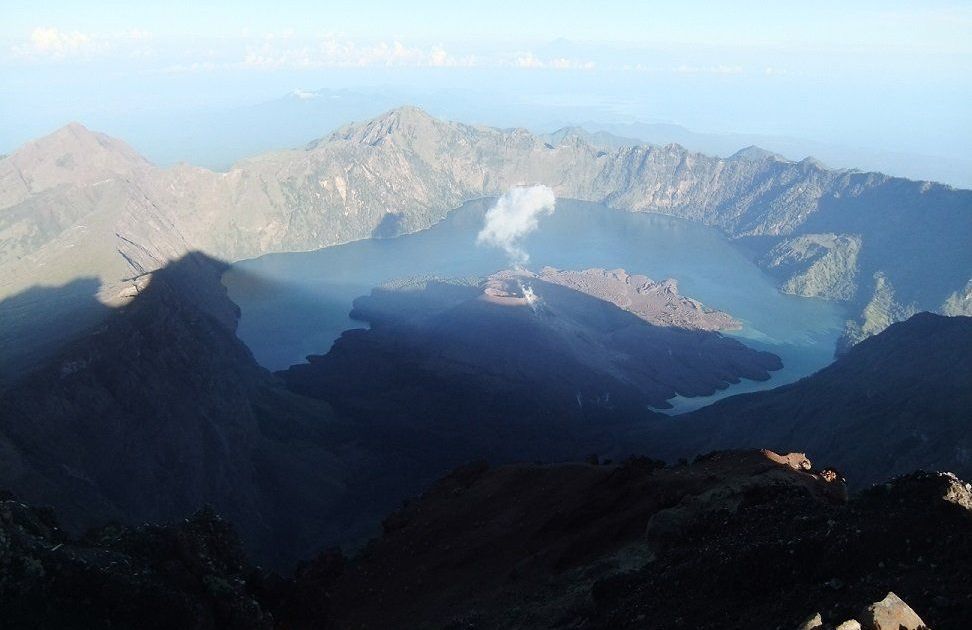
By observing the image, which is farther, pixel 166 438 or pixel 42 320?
pixel 42 320

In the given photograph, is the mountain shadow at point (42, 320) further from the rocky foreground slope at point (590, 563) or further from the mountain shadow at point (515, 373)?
the rocky foreground slope at point (590, 563)

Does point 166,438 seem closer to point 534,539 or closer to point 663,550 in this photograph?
point 534,539

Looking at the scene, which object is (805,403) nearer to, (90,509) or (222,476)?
(222,476)

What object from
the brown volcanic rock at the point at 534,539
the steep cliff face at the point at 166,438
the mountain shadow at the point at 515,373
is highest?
the brown volcanic rock at the point at 534,539

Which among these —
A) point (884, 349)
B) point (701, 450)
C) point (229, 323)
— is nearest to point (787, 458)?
point (701, 450)

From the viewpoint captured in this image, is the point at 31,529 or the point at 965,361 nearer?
the point at 31,529

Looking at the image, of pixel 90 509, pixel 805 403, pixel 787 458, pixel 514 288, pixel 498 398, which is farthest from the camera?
pixel 514 288

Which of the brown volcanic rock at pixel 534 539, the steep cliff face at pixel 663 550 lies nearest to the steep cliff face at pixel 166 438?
the brown volcanic rock at pixel 534 539

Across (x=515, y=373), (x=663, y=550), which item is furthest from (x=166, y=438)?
(x=663, y=550)
